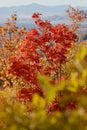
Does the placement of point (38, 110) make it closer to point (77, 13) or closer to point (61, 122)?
point (61, 122)

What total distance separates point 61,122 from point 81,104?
8.3 inches

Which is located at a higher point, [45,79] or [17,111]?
[45,79]

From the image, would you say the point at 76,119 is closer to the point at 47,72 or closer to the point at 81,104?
the point at 81,104

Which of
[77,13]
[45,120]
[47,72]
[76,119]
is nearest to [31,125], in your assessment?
[45,120]

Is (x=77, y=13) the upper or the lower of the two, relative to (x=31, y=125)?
lower

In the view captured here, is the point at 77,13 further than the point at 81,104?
Yes

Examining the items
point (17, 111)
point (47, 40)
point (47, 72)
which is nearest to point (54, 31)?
point (47, 40)

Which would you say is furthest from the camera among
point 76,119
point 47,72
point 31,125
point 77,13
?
point 77,13

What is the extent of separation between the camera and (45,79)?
8.59 feet

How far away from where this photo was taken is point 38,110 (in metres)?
2.75

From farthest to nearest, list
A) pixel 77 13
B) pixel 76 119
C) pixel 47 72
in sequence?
pixel 77 13 < pixel 47 72 < pixel 76 119

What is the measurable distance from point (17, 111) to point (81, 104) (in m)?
0.51

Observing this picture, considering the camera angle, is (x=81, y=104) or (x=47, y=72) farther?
(x=47, y=72)

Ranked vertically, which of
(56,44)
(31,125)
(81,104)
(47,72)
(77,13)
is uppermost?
(81,104)
